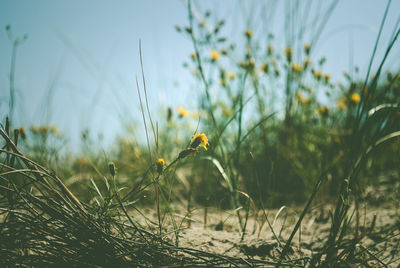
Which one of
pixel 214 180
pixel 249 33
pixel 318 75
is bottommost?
pixel 214 180

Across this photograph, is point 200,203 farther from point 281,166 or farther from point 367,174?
point 367,174

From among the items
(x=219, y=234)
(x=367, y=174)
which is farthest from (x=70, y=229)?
(x=367, y=174)

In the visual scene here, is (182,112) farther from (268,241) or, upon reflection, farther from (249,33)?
(268,241)

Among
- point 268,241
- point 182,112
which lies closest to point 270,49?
point 182,112

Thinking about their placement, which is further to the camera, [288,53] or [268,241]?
[288,53]

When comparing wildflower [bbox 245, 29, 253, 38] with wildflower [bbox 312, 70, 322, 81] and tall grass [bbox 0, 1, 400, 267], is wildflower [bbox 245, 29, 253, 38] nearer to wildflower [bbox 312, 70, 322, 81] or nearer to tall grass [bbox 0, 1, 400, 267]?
tall grass [bbox 0, 1, 400, 267]

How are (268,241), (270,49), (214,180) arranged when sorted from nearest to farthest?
1. (268,241)
2. (214,180)
3. (270,49)

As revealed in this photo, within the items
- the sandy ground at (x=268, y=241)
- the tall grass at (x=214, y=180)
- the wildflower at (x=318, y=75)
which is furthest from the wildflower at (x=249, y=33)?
the sandy ground at (x=268, y=241)

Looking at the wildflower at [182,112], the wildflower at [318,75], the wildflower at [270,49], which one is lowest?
the wildflower at [182,112]

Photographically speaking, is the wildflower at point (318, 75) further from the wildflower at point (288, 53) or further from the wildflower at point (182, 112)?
the wildflower at point (182, 112)

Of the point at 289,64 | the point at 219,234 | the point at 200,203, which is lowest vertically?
the point at 200,203

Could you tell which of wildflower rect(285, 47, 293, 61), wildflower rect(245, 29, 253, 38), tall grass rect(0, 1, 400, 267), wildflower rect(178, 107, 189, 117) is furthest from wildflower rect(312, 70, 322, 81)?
wildflower rect(178, 107, 189, 117)

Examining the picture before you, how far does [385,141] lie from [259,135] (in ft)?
4.50

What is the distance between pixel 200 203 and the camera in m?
1.53
